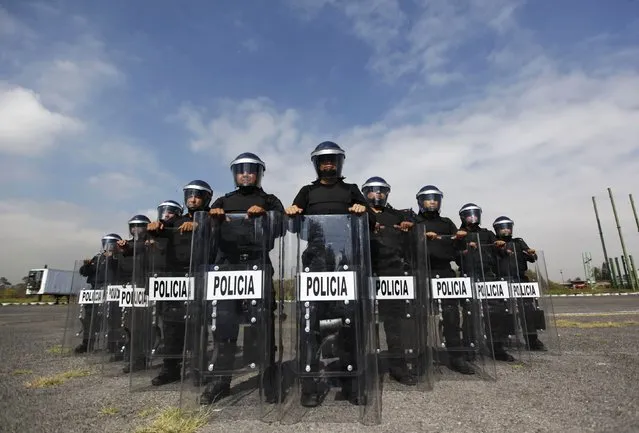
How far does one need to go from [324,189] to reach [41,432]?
353 cm

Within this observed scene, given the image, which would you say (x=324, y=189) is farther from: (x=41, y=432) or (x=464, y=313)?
(x=41, y=432)

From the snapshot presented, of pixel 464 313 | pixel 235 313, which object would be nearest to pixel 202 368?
pixel 235 313

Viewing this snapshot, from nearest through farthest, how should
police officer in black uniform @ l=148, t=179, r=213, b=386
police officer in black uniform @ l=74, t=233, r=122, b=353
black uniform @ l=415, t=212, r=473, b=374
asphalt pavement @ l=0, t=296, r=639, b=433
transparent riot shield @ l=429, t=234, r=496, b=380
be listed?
asphalt pavement @ l=0, t=296, r=639, b=433
police officer in black uniform @ l=148, t=179, r=213, b=386
transparent riot shield @ l=429, t=234, r=496, b=380
black uniform @ l=415, t=212, r=473, b=374
police officer in black uniform @ l=74, t=233, r=122, b=353

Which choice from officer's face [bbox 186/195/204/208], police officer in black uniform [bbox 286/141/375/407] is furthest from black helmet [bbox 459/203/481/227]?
officer's face [bbox 186/195/204/208]

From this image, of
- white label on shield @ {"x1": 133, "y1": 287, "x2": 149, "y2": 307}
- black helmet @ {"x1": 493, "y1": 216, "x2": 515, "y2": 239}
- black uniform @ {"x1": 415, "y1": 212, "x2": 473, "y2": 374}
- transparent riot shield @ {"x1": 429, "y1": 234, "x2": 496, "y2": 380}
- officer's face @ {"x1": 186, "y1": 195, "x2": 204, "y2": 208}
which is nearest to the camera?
white label on shield @ {"x1": 133, "y1": 287, "x2": 149, "y2": 307}

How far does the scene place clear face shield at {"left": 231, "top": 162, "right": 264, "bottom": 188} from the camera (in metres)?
5.23

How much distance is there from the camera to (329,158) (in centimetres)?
513

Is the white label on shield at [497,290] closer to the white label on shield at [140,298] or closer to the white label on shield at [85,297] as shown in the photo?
the white label on shield at [140,298]

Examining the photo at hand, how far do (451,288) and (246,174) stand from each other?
11.2ft

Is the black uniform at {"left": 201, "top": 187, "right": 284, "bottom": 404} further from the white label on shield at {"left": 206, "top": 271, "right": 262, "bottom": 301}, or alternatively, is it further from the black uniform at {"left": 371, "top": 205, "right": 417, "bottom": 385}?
the black uniform at {"left": 371, "top": 205, "right": 417, "bottom": 385}

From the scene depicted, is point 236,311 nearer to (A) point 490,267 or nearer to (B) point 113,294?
(B) point 113,294

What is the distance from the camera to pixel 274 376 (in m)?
4.27

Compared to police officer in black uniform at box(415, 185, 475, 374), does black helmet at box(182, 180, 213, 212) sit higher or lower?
higher

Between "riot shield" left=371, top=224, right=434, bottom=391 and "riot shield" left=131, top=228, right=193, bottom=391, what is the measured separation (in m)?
2.57
